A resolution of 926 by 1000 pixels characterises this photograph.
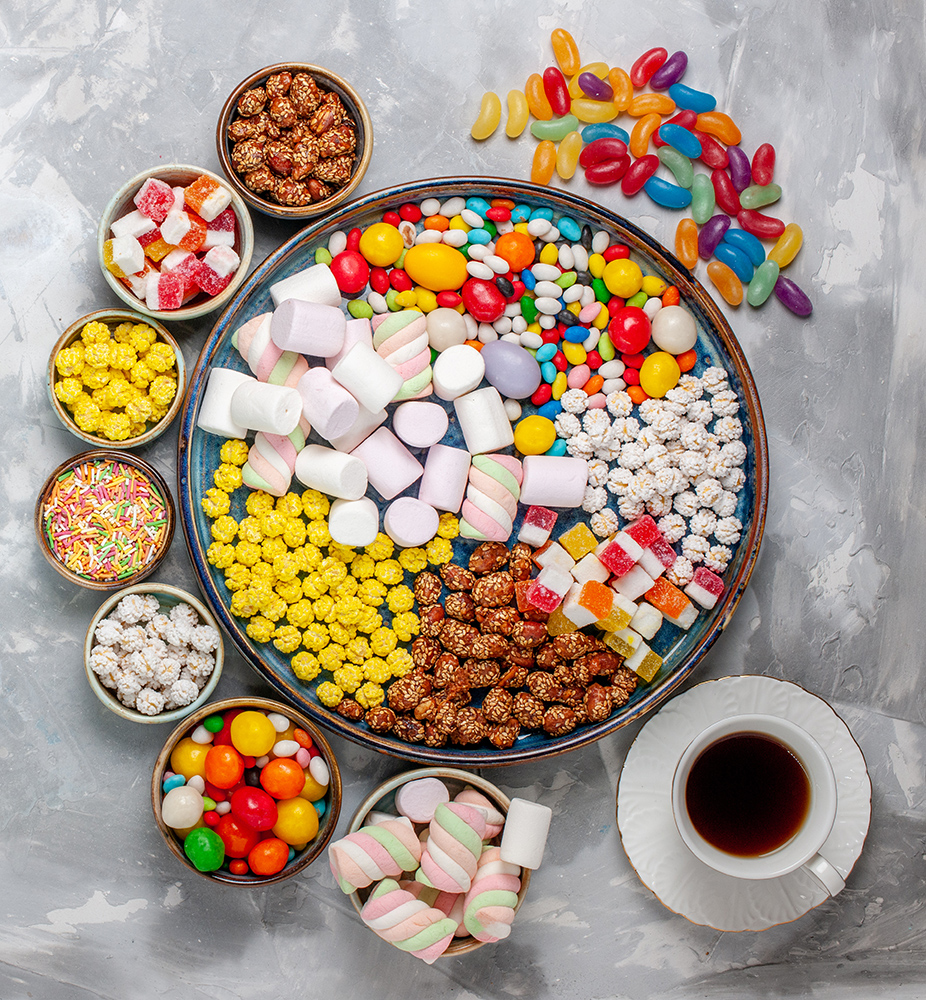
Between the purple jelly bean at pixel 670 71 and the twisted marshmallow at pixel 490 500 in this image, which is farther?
the purple jelly bean at pixel 670 71

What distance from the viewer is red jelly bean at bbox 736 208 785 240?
1.61m

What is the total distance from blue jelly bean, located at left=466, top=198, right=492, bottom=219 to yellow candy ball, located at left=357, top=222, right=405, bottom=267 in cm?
15

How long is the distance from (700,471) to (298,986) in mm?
1337

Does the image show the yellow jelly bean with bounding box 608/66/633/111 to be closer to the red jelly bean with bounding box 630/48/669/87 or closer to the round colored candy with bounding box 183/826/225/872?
the red jelly bean with bounding box 630/48/669/87

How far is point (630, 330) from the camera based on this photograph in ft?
4.92

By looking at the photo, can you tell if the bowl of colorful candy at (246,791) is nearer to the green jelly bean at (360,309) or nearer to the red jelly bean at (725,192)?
the green jelly bean at (360,309)

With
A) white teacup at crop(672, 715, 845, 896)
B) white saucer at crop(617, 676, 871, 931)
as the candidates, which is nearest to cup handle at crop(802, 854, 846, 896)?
white teacup at crop(672, 715, 845, 896)

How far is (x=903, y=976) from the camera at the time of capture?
5.57 ft

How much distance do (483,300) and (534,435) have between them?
27 centimetres

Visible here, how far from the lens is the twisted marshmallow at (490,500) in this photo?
1470 mm

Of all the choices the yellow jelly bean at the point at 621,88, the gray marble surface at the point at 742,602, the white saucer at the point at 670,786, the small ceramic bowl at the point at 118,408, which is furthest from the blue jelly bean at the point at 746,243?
the small ceramic bowl at the point at 118,408

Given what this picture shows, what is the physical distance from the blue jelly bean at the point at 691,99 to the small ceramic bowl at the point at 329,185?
0.64 meters

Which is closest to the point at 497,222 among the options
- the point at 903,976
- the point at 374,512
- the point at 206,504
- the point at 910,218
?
the point at 374,512

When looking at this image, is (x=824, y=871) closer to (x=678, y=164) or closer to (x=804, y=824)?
(x=804, y=824)
